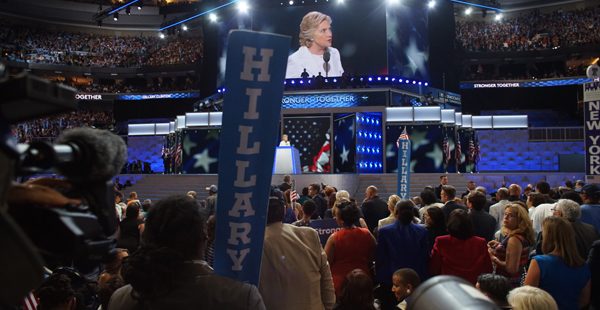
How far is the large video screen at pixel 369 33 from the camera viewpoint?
90.8 ft

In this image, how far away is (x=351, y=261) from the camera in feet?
16.6

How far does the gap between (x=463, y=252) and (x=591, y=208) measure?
267cm

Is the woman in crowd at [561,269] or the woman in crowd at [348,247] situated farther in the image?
the woman in crowd at [348,247]

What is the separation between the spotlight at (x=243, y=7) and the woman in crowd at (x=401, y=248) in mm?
25754

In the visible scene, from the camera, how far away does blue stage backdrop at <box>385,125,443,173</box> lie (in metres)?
22.8

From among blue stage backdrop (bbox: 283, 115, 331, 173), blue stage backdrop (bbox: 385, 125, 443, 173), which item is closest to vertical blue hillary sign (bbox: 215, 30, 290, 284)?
blue stage backdrop (bbox: 283, 115, 331, 173)

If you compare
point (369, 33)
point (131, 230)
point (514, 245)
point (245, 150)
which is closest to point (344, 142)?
point (369, 33)

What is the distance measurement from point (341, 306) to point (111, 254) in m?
2.22

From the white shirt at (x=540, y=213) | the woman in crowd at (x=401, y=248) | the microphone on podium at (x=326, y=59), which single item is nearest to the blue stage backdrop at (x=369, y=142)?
the microphone on podium at (x=326, y=59)

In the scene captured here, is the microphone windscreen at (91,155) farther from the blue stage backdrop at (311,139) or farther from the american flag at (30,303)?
the blue stage backdrop at (311,139)

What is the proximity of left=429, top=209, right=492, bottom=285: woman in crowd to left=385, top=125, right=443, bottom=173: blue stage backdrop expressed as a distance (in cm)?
1796

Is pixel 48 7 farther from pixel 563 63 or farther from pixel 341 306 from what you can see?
pixel 341 306

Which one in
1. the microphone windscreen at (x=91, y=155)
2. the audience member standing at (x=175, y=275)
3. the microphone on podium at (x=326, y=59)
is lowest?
the audience member standing at (x=175, y=275)

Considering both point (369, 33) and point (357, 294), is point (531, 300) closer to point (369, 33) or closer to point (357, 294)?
point (357, 294)
